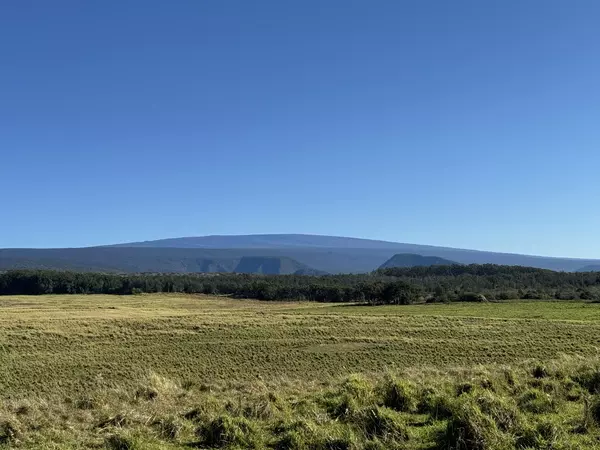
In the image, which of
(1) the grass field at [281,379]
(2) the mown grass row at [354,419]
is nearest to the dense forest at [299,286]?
(1) the grass field at [281,379]

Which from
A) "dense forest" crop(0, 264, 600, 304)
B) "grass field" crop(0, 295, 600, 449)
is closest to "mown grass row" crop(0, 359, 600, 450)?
"grass field" crop(0, 295, 600, 449)

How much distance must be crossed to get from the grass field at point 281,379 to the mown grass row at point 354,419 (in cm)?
3

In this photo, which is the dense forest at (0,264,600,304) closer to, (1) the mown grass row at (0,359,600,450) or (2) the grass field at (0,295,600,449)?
(2) the grass field at (0,295,600,449)

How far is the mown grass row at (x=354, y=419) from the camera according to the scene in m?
7.45

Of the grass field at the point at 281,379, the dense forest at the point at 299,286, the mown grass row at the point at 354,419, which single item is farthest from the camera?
the dense forest at the point at 299,286

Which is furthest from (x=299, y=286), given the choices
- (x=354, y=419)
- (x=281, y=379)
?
(x=354, y=419)

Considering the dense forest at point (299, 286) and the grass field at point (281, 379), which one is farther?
the dense forest at point (299, 286)

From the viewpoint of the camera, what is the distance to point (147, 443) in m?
7.82

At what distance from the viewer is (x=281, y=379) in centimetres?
1773

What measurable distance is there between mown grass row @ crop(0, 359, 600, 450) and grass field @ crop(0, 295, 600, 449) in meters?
0.03

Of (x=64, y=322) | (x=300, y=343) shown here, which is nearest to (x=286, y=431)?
(x=300, y=343)

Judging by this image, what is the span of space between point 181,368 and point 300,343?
9.99 metres

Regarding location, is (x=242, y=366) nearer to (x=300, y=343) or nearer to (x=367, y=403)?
(x=300, y=343)

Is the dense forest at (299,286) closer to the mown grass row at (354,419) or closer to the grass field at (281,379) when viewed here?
the grass field at (281,379)
